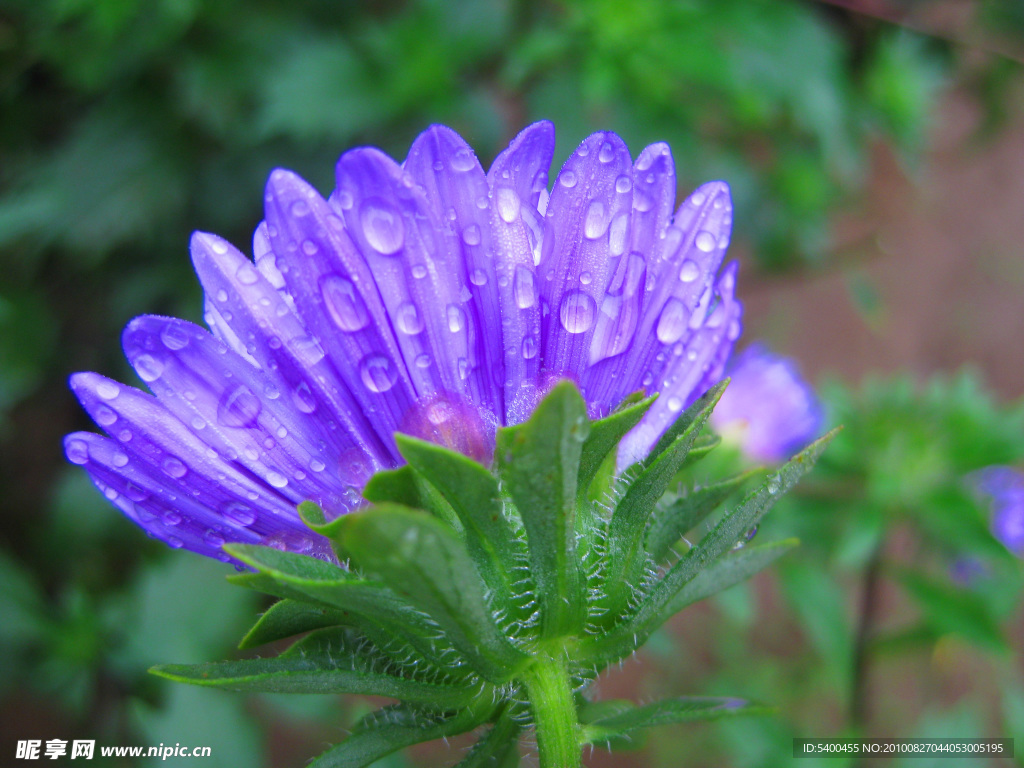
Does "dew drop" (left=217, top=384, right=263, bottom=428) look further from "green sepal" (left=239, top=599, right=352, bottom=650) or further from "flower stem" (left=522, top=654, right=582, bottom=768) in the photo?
"flower stem" (left=522, top=654, right=582, bottom=768)

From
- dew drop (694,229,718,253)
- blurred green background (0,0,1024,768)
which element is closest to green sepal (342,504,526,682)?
dew drop (694,229,718,253)

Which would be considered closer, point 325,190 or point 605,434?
point 605,434

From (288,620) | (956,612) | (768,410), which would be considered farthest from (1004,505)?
(288,620)

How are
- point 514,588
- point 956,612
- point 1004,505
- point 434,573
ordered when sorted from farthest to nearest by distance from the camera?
1. point 1004,505
2. point 956,612
3. point 514,588
4. point 434,573

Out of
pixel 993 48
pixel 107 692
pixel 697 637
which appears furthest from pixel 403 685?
pixel 993 48

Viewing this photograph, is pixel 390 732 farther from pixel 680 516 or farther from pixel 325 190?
pixel 325 190

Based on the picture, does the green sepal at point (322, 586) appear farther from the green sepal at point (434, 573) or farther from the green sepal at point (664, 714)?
the green sepal at point (664, 714)

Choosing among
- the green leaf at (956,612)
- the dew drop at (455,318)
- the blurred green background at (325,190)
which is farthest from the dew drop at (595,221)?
the green leaf at (956,612)
